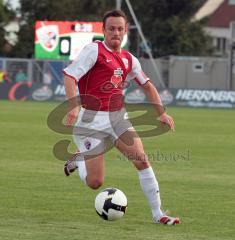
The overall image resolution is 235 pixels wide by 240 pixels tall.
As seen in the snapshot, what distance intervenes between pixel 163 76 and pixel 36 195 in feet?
156

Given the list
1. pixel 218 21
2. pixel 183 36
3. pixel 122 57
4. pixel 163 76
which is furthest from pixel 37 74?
pixel 218 21

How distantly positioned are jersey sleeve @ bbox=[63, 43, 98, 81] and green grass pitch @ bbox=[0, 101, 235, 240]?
170 cm

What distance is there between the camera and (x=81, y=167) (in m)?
11.4

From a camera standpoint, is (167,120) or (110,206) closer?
(110,206)

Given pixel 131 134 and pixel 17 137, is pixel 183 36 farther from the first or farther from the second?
pixel 131 134

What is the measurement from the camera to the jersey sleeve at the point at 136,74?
11.1 meters

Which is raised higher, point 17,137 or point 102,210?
point 102,210

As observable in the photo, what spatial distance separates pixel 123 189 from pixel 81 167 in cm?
273

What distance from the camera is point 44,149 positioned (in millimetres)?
20984

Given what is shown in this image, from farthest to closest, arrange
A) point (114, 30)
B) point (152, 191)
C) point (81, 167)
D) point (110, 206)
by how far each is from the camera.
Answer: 1. point (81, 167)
2. point (152, 191)
3. point (114, 30)
4. point (110, 206)

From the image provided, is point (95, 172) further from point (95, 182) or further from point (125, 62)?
point (125, 62)

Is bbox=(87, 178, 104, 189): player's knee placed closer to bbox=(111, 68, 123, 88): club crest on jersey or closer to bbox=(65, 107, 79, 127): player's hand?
bbox=(65, 107, 79, 127): player's hand

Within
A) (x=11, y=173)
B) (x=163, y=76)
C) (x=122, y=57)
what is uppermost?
(x=122, y=57)

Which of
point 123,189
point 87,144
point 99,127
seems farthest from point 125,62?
point 123,189
